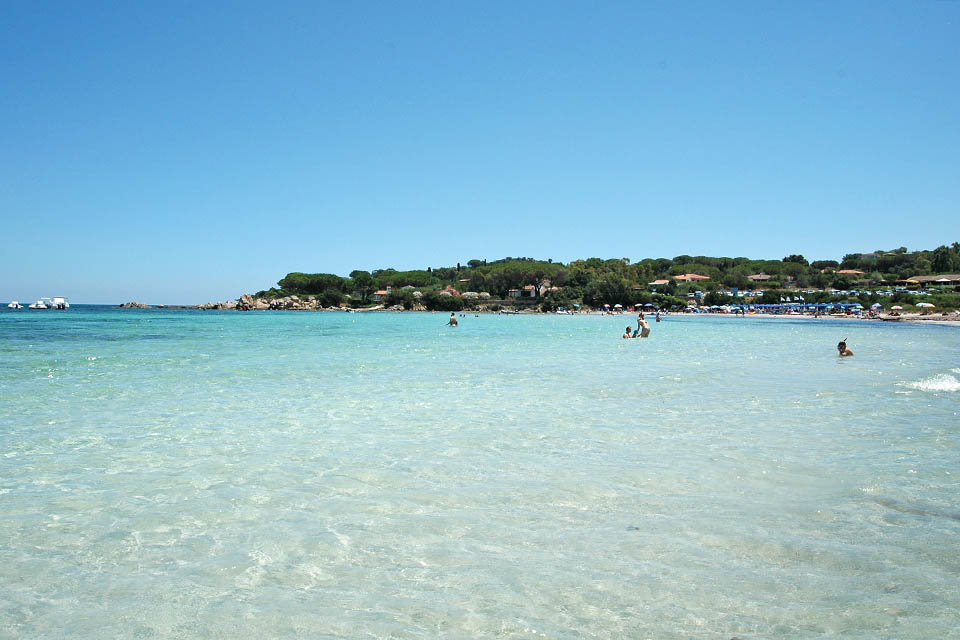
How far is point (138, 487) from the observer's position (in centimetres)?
592

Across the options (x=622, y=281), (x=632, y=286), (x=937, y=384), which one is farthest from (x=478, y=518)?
(x=632, y=286)

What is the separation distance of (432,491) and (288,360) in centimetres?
1616

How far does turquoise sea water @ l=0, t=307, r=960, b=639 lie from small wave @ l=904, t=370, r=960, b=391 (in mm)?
2405

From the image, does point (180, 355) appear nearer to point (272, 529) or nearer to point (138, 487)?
point (138, 487)

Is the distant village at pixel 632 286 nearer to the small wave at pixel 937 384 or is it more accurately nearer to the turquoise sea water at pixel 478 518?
the small wave at pixel 937 384

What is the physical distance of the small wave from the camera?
13.5 metres

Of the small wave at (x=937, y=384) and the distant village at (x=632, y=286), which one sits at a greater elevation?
the distant village at (x=632, y=286)

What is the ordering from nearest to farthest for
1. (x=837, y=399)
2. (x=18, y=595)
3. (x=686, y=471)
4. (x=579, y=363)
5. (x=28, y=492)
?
1. (x=18, y=595)
2. (x=28, y=492)
3. (x=686, y=471)
4. (x=837, y=399)
5. (x=579, y=363)

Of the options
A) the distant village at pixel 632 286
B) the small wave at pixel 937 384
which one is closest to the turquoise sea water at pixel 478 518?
the small wave at pixel 937 384

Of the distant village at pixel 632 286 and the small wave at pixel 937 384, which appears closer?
the small wave at pixel 937 384

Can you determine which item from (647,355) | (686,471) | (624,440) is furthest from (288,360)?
(686,471)

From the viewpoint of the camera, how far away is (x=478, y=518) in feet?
16.7

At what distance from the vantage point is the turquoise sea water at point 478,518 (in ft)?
11.5

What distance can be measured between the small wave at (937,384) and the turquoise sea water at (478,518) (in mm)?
2405
